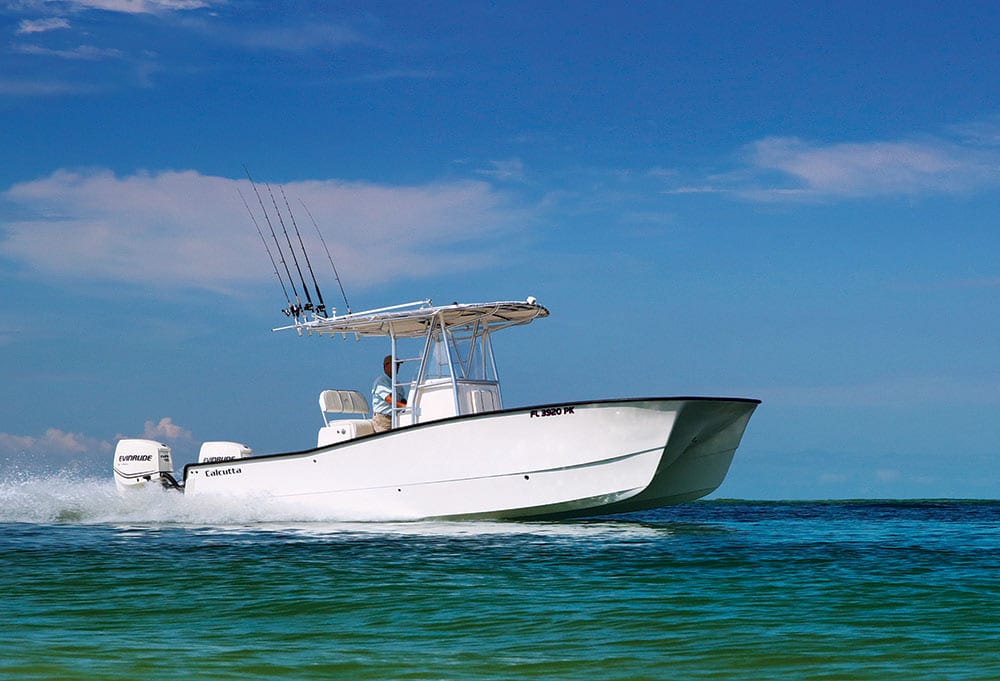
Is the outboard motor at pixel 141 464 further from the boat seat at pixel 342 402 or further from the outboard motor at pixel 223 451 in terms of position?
the boat seat at pixel 342 402

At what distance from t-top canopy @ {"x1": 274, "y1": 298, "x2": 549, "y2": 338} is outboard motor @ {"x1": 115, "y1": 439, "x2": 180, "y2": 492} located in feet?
13.4

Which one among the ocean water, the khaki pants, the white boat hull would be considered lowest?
the ocean water

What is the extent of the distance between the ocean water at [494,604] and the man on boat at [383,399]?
78.3 inches

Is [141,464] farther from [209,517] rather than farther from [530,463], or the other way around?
[530,463]

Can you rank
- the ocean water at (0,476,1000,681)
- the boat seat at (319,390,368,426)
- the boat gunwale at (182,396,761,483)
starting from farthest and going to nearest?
the boat seat at (319,390,368,426) < the boat gunwale at (182,396,761,483) < the ocean water at (0,476,1000,681)

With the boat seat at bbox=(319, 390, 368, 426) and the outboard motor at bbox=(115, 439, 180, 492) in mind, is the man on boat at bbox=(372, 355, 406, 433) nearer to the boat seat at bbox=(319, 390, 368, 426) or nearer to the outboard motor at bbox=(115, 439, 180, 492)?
the boat seat at bbox=(319, 390, 368, 426)

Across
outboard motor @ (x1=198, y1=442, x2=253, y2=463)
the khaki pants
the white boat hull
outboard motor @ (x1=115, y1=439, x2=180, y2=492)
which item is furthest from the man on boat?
outboard motor @ (x1=115, y1=439, x2=180, y2=492)

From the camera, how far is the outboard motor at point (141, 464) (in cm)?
1975

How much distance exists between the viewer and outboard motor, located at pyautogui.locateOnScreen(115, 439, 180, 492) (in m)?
19.8

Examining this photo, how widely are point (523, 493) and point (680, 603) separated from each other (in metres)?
6.10

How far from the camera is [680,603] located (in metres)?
9.29

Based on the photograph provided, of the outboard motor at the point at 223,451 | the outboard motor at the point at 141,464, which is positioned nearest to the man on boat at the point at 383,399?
the outboard motor at the point at 223,451

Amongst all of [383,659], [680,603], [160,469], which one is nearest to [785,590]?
[680,603]

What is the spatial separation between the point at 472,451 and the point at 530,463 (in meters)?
0.89
